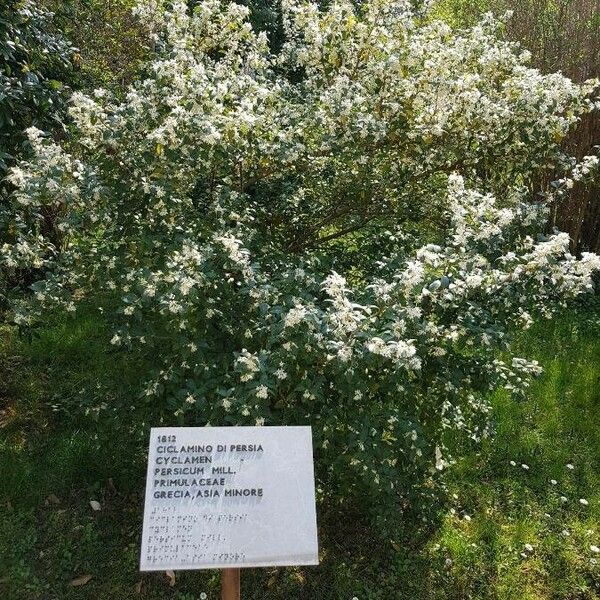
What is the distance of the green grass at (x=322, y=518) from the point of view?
2740mm

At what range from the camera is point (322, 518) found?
10.1 feet

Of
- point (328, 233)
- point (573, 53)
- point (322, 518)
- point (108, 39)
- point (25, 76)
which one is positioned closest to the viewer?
point (322, 518)

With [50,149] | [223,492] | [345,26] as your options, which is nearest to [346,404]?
[223,492]

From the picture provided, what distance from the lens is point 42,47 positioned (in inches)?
145

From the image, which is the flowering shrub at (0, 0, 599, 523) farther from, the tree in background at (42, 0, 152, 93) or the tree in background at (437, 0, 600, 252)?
the tree in background at (437, 0, 600, 252)

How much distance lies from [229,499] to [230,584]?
0.91ft

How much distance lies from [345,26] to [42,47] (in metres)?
1.76

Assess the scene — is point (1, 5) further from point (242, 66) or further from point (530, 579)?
point (530, 579)

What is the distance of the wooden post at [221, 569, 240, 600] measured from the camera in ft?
6.41

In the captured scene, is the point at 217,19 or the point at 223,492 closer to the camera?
the point at 223,492

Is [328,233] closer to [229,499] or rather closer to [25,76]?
[25,76]

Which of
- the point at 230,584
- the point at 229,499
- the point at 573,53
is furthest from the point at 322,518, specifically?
the point at 573,53

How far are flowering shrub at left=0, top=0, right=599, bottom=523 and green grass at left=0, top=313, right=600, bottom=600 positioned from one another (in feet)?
0.96

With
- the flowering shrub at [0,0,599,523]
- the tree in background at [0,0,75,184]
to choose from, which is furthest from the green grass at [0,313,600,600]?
the tree in background at [0,0,75,184]
